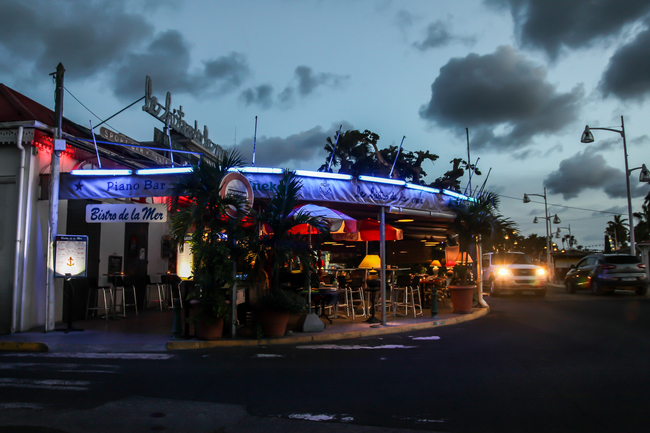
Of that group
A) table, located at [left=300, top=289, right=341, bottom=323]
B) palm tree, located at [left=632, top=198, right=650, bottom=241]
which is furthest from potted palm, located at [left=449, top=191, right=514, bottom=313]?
palm tree, located at [left=632, top=198, right=650, bottom=241]

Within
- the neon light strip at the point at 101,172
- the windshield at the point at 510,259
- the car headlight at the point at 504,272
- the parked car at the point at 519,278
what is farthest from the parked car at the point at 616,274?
the neon light strip at the point at 101,172

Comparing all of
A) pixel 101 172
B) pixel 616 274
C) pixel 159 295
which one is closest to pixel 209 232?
pixel 101 172

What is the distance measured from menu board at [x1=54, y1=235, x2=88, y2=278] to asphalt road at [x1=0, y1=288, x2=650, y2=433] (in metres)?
2.55

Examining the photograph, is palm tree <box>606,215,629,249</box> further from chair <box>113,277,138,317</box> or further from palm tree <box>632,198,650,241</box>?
chair <box>113,277,138,317</box>

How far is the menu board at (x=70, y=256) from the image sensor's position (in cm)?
1044

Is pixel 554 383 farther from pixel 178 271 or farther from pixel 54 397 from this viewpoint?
pixel 178 271

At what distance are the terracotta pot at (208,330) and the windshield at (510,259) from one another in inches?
633

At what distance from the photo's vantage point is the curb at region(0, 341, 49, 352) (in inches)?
Result: 351

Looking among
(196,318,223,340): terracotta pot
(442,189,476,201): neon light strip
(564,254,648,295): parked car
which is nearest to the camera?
(196,318,223,340): terracotta pot

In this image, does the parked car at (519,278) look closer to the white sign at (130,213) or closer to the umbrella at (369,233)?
the umbrella at (369,233)

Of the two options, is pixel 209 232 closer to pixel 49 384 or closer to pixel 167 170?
pixel 167 170

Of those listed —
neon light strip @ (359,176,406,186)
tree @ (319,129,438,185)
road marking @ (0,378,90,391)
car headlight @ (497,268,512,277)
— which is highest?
tree @ (319,129,438,185)

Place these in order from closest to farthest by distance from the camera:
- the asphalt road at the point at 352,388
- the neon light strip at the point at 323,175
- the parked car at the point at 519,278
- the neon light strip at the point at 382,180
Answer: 1. the asphalt road at the point at 352,388
2. the neon light strip at the point at 323,175
3. the neon light strip at the point at 382,180
4. the parked car at the point at 519,278

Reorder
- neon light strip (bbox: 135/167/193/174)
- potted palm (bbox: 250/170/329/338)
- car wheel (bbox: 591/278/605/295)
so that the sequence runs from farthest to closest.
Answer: car wheel (bbox: 591/278/605/295) < neon light strip (bbox: 135/167/193/174) < potted palm (bbox: 250/170/329/338)
